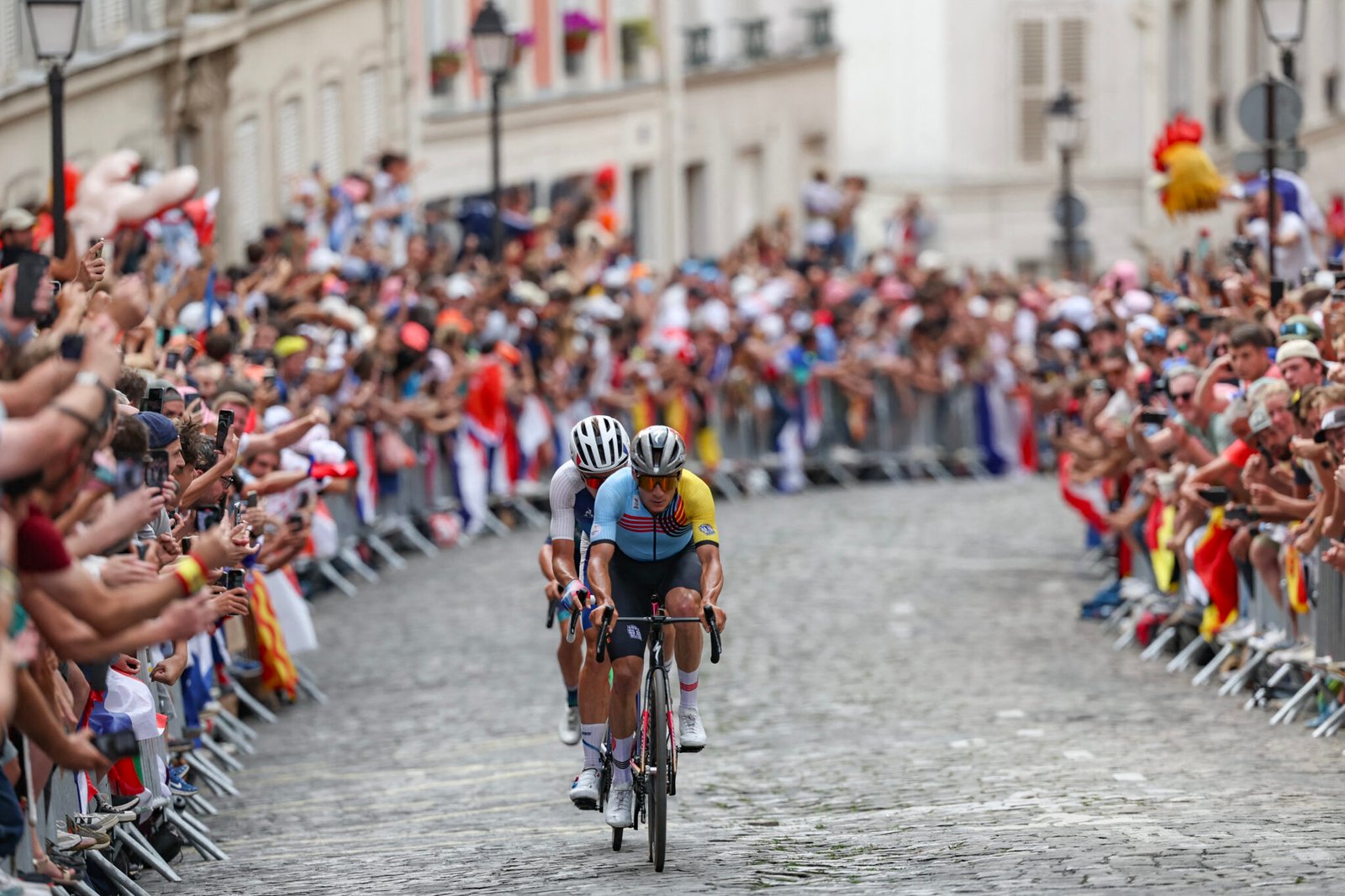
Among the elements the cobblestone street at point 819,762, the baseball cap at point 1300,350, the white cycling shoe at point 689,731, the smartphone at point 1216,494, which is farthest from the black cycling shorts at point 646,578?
the smartphone at point 1216,494

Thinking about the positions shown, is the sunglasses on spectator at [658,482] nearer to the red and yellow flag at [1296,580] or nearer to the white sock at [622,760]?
the white sock at [622,760]

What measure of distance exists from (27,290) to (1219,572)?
904cm

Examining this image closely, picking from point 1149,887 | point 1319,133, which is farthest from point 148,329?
point 1319,133

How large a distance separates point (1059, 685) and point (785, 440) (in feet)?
45.1

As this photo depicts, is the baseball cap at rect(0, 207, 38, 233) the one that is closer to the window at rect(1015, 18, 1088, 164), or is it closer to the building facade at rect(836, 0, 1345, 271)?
the building facade at rect(836, 0, 1345, 271)

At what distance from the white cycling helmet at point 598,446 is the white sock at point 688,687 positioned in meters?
0.99

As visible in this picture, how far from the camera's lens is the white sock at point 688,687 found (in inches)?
438

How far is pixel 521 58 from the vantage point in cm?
3994

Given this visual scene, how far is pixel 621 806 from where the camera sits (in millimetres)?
10969

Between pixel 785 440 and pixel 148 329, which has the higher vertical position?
pixel 148 329

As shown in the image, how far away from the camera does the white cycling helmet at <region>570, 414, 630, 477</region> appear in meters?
11.5

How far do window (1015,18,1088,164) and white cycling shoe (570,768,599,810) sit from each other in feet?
133

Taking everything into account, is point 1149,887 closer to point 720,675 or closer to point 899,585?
point 720,675

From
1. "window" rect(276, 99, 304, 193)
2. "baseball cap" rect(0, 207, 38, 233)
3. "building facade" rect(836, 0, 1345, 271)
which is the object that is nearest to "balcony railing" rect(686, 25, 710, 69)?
"building facade" rect(836, 0, 1345, 271)
